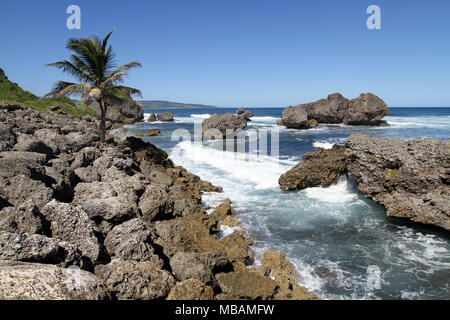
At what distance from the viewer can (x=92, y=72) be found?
1423 cm

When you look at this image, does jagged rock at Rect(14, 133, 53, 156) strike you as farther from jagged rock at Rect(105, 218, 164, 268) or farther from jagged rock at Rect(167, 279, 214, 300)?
jagged rock at Rect(167, 279, 214, 300)

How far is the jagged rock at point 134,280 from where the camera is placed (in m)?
4.29

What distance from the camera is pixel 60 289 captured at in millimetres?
3438

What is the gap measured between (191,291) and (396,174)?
9.05 m

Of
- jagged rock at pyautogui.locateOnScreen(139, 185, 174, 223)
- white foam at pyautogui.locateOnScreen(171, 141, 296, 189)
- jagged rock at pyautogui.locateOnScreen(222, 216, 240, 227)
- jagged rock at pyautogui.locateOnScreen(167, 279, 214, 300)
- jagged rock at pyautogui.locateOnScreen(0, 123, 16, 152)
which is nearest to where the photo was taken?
jagged rock at pyautogui.locateOnScreen(167, 279, 214, 300)

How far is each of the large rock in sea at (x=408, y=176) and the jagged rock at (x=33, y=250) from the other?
1017cm

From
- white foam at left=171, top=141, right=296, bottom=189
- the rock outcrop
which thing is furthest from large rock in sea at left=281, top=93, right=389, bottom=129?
the rock outcrop

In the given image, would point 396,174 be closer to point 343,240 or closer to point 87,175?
point 343,240

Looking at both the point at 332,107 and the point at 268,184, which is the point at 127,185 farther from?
the point at 332,107

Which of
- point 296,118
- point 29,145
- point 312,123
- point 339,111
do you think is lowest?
point 29,145

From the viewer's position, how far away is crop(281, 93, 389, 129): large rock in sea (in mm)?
44688

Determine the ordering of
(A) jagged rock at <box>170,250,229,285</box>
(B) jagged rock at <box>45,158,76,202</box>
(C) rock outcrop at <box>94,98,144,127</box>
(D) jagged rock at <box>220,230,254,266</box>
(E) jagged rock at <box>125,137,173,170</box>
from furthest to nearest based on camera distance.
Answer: (C) rock outcrop at <box>94,98,144,127</box>, (E) jagged rock at <box>125,137,173,170</box>, (B) jagged rock at <box>45,158,76,202</box>, (D) jagged rock at <box>220,230,254,266</box>, (A) jagged rock at <box>170,250,229,285</box>

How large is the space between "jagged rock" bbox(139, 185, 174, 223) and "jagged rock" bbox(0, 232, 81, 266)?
3.24 meters

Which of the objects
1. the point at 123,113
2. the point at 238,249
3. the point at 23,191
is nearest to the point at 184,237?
the point at 238,249
